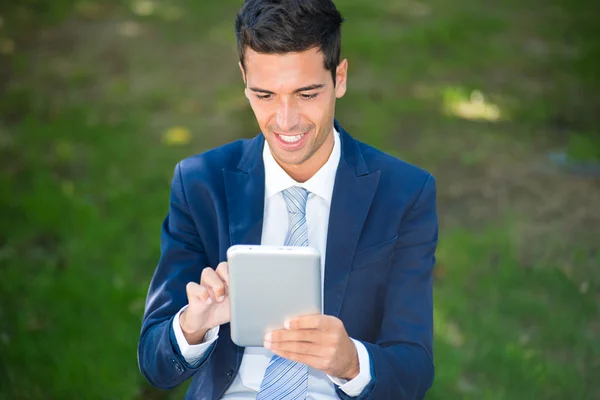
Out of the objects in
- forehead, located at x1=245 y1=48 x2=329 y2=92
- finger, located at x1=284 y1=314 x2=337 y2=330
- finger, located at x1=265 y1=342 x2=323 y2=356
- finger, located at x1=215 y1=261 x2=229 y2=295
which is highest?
forehead, located at x1=245 y1=48 x2=329 y2=92

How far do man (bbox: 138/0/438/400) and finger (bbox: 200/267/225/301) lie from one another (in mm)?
154

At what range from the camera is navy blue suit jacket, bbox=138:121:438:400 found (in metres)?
3.67

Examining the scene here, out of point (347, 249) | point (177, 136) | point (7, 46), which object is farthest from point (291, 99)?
point (7, 46)

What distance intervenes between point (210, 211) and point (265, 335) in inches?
28.9

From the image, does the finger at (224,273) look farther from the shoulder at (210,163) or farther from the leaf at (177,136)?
the leaf at (177,136)

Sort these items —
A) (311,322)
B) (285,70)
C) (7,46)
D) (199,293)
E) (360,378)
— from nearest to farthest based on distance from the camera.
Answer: (311,322) → (199,293) → (360,378) → (285,70) → (7,46)

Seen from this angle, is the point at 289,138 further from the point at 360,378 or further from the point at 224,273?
the point at 360,378

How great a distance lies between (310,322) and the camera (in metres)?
3.14

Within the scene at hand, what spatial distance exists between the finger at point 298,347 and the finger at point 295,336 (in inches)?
0.5

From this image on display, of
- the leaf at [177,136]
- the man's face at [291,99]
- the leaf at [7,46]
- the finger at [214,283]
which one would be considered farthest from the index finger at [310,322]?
the leaf at [7,46]

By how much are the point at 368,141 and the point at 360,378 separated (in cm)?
527

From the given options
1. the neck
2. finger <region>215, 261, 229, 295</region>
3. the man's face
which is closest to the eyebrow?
the man's face

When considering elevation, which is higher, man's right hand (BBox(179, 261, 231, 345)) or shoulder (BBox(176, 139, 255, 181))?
shoulder (BBox(176, 139, 255, 181))

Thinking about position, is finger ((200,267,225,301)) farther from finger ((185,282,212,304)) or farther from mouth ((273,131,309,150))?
mouth ((273,131,309,150))
